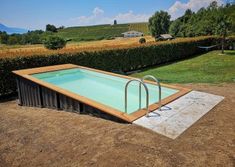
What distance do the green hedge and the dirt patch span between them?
3.28m

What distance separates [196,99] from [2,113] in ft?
18.5

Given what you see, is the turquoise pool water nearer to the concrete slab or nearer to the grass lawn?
the concrete slab

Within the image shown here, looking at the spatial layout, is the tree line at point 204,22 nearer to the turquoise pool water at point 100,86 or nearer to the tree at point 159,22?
the tree at point 159,22

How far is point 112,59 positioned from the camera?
11922mm

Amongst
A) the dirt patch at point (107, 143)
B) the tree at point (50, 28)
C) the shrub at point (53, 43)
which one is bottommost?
the dirt patch at point (107, 143)

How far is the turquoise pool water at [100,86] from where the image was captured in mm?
6605

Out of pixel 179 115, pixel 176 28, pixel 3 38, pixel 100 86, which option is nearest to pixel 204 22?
pixel 176 28

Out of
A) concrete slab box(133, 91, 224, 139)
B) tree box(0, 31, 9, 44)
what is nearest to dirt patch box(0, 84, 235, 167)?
concrete slab box(133, 91, 224, 139)

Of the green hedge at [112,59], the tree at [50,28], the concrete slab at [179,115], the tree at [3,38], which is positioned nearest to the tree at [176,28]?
the green hedge at [112,59]

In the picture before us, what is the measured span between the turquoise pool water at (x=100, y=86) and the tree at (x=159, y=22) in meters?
59.7

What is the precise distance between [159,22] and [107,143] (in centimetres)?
6594

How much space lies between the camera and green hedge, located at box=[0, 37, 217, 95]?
7578 millimetres

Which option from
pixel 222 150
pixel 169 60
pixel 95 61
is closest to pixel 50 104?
pixel 222 150

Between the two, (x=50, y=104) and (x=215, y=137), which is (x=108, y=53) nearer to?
(x=50, y=104)
